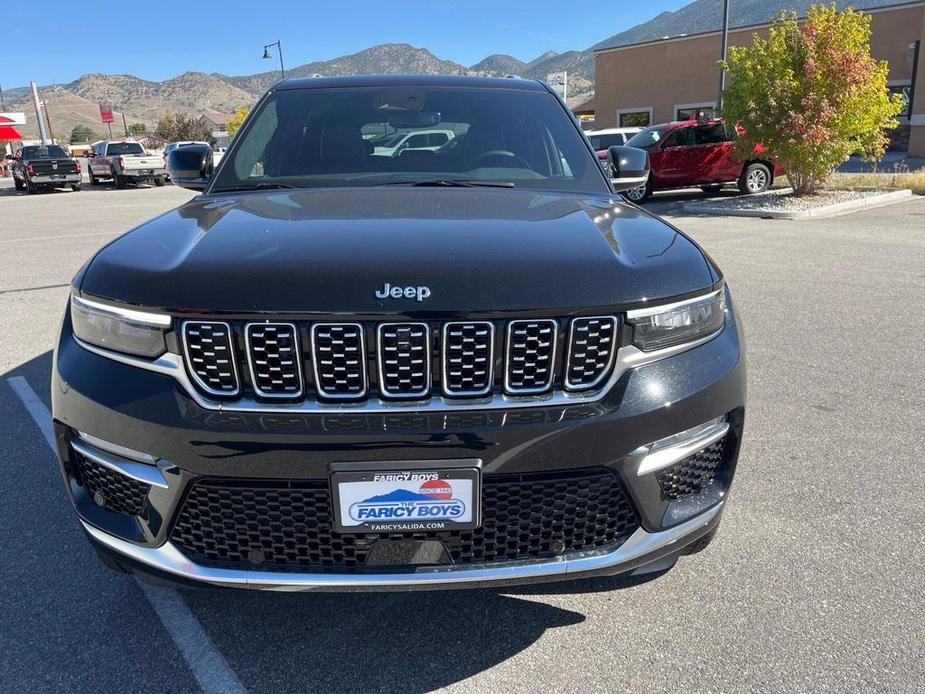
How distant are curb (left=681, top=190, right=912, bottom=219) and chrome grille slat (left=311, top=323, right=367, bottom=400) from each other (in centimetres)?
1292

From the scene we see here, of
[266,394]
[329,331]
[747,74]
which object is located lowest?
[266,394]

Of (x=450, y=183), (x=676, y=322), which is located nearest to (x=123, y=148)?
(x=450, y=183)

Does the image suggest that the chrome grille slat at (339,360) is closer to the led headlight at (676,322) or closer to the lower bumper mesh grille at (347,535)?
the lower bumper mesh grille at (347,535)

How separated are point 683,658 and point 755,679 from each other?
20cm

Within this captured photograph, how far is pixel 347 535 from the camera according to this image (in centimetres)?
191

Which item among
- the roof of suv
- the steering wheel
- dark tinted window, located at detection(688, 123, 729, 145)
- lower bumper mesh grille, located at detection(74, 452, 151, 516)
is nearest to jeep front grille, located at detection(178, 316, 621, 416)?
lower bumper mesh grille, located at detection(74, 452, 151, 516)

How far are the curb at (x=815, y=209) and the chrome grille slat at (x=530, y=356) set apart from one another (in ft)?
41.5

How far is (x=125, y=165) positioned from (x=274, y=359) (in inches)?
1154

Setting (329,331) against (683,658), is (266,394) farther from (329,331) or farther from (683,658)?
(683,658)

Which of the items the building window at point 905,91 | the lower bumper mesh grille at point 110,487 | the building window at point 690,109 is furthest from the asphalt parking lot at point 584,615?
the building window at point 690,109

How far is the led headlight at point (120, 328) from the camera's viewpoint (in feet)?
6.34

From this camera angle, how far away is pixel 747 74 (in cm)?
1450

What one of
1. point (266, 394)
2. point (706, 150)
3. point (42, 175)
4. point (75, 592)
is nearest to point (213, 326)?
point (266, 394)

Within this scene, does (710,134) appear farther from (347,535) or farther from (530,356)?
(347,535)
